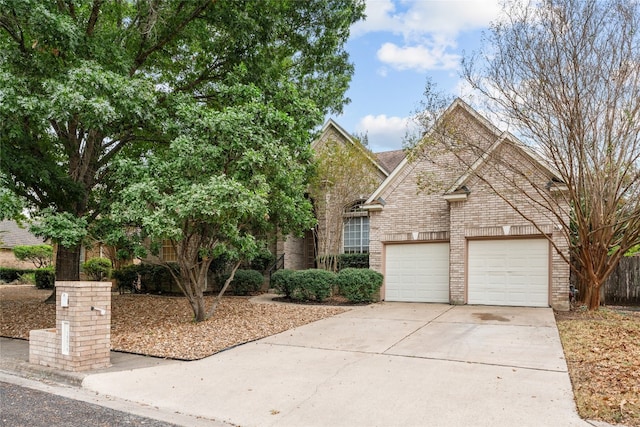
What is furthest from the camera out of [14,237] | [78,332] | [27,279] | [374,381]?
[14,237]

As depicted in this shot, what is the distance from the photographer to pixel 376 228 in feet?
50.2

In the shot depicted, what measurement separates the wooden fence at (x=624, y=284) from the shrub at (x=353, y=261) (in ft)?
24.7

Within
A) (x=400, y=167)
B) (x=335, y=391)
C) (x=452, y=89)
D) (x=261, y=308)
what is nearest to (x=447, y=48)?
(x=452, y=89)

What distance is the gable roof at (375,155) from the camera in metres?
17.2

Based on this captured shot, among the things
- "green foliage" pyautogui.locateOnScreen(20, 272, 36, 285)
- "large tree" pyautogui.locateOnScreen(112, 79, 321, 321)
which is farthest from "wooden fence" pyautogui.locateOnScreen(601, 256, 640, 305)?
"green foliage" pyautogui.locateOnScreen(20, 272, 36, 285)

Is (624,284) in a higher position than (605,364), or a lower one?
higher

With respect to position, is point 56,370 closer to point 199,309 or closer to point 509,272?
point 199,309

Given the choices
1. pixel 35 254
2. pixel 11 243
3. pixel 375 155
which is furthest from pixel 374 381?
pixel 11 243

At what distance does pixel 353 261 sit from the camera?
16.9 m

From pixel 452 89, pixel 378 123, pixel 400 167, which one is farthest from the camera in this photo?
pixel 378 123

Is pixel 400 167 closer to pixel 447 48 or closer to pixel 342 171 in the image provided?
pixel 342 171

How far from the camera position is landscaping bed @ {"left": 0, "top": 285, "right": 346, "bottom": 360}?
7.98 m

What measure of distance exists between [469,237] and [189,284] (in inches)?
320

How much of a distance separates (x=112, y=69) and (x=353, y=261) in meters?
10.3
